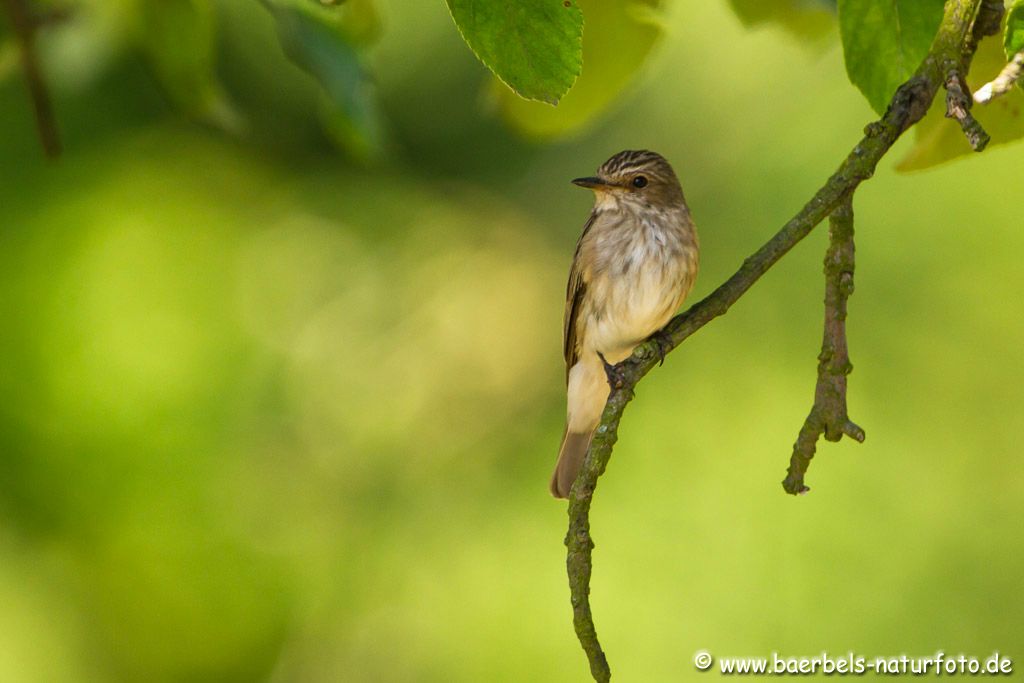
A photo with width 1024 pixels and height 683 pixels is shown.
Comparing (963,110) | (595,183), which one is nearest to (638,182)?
(595,183)

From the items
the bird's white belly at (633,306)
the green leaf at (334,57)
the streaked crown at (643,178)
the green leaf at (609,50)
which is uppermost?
the streaked crown at (643,178)

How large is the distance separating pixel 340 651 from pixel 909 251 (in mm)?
4117

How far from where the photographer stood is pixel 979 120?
1.77 m

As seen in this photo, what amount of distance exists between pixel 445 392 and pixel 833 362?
6437mm

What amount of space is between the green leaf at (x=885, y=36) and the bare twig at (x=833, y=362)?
0.64 ft

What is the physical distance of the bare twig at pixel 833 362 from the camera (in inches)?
69.5

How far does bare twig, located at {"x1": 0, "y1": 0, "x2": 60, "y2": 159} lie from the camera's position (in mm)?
2150

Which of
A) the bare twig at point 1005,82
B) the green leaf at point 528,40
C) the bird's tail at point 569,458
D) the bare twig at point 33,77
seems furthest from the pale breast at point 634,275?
the green leaf at point 528,40

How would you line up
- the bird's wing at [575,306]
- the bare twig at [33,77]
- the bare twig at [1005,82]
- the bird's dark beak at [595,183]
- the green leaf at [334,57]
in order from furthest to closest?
1. the bird's wing at [575,306]
2. the bird's dark beak at [595,183]
3. the bare twig at [33,77]
4. the green leaf at [334,57]
5. the bare twig at [1005,82]

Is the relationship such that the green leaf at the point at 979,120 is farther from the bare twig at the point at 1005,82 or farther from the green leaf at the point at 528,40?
the green leaf at the point at 528,40

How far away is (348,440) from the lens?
26.4 feet

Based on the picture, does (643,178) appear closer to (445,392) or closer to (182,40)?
(182,40)

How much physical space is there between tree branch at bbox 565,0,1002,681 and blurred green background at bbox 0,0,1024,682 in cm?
419

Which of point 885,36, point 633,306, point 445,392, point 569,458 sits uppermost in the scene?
point 445,392
